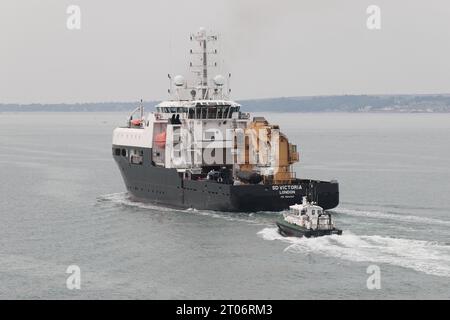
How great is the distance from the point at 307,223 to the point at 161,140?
65.9ft

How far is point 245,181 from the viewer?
58719 millimetres

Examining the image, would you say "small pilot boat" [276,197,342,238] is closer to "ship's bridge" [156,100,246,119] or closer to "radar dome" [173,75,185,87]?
"ship's bridge" [156,100,246,119]

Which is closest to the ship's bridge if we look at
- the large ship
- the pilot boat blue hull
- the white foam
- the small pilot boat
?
the large ship

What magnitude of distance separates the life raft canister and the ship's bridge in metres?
1.90

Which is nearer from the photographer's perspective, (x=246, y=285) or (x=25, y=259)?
(x=246, y=285)

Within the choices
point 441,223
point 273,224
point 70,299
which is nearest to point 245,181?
point 273,224

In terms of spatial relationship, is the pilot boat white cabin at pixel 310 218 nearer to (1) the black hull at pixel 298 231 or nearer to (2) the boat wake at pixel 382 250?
(1) the black hull at pixel 298 231

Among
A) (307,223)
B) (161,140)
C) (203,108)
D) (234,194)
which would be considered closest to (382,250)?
(307,223)

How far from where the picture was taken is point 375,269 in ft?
129

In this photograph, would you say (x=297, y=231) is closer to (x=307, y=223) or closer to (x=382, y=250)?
(x=307, y=223)
